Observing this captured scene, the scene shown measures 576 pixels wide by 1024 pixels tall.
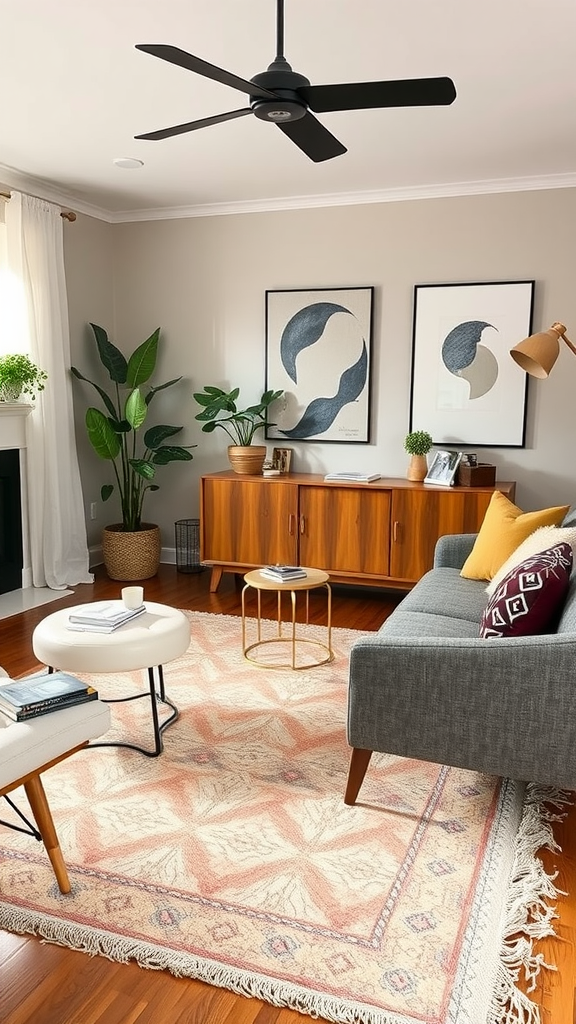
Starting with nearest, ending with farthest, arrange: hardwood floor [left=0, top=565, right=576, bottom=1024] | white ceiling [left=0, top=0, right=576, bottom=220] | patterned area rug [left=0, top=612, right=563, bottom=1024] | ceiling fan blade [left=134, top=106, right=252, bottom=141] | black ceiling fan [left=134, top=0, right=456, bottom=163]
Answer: hardwood floor [left=0, top=565, right=576, bottom=1024] → patterned area rug [left=0, top=612, right=563, bottom=1024] → black ceiling fan [left=134, top=0, right=456, bottom=163] → ceiling fan blade [left=134, top=106, right=252, bottom=141] → white ceiling [left=0, top=0, right=576, bottom=220]

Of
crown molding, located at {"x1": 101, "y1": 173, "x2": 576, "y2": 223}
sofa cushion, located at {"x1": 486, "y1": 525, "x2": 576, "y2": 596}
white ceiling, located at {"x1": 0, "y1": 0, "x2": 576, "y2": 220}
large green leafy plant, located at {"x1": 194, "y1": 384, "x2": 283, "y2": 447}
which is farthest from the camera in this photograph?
large green leafy plant, located at {"x1": 194, "y1": 384, "x2": 283, "y2": 447}

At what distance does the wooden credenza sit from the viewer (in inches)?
181

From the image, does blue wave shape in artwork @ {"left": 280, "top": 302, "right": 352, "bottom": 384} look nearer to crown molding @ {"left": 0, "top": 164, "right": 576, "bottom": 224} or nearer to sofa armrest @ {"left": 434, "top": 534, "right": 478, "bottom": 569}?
crown molding @ {"left": 0, "top": 164, "right": 576, "bottom": 224}

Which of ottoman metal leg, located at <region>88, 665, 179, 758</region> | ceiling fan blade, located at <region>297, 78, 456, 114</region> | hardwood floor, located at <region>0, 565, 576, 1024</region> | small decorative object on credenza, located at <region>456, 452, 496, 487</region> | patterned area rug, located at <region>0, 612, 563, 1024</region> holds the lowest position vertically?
hardwood floor, located at <region>0, 565, 576, 1024</region>

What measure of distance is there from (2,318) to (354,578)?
262 cm

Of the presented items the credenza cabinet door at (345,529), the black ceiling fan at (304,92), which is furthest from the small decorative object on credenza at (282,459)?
the black ceiling fan at (304,92)

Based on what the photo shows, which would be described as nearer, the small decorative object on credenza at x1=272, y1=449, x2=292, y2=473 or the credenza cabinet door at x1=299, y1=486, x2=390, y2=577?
the credenza cabinet door at x1=299, y1=486, x2=390, y2=577

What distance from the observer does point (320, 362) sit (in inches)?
208

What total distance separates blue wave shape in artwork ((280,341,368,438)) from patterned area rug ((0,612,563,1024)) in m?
2.64

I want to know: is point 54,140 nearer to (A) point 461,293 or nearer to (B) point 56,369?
(B) point 56,369

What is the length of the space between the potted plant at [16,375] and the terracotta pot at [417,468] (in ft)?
7.51

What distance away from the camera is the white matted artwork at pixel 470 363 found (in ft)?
15.8

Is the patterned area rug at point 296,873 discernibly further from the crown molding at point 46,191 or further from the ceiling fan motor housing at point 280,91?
the crown molding at point 46,191

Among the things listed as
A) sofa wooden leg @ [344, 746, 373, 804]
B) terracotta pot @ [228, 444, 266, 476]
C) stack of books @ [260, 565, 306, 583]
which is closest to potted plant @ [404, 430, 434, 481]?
terracotta pot @ [228, 444, 266, 476]
